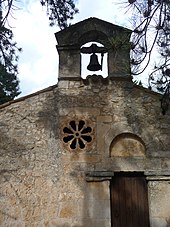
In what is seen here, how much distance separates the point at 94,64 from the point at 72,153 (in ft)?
6.25

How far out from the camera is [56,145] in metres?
7.02

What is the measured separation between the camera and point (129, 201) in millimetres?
6785

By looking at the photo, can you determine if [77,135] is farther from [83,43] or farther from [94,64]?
[83,43]

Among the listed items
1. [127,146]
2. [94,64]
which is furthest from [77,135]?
[94,64]

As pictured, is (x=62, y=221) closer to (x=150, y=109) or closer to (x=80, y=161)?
(x=80, y=161)

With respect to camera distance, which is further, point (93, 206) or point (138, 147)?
point (138, 147)

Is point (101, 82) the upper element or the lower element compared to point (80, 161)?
upper

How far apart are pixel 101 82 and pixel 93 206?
2277 mm

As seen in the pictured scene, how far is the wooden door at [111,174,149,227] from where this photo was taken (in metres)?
6.66

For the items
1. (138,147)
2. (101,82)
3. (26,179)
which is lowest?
(26,179)

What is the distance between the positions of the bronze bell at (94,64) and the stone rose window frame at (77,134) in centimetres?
123

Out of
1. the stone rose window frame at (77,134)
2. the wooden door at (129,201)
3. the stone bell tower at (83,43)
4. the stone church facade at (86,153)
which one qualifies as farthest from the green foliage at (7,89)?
the wooden door at (129,201)

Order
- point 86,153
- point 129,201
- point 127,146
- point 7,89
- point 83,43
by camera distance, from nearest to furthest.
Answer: point 129,201 < point 86,153 < point 127,146 < point 83,43 < point 7,89

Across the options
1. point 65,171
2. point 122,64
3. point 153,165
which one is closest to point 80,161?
point 65,171
